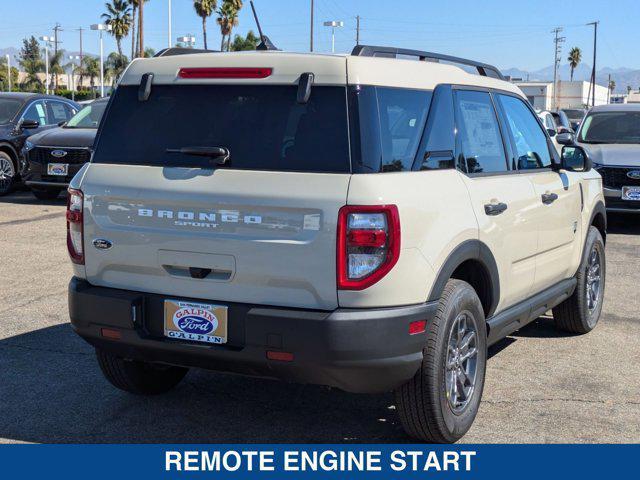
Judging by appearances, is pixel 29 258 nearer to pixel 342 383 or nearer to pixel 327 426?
pixel 327 426

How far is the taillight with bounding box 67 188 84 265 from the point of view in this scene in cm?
427

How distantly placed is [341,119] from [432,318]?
1003 mm

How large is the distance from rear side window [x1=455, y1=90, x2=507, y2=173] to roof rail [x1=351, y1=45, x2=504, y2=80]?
0.24m

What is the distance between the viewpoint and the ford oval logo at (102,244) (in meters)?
4.16

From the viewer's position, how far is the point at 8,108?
14977 mm

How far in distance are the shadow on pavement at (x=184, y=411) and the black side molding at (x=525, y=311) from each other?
0.74 metres

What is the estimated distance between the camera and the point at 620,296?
8.05 meters

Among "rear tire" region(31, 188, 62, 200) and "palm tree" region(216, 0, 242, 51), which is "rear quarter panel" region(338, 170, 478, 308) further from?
"palm tree" region(216, 0, 242, 51)

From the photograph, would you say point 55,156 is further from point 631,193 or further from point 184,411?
point 184,411

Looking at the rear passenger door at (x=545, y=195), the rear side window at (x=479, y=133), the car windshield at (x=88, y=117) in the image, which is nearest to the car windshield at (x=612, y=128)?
the rear passenger door at (x=545, y=195)

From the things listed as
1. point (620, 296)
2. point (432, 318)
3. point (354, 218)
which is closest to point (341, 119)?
point (354, 218)

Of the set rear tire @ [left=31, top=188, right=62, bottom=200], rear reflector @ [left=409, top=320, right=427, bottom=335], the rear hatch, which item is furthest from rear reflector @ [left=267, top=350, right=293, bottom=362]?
rear tire @ [left=31, top=188, right=62, bottom=200]

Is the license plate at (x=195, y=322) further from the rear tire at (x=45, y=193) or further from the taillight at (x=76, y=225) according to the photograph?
the rear tire at (x=45, y=193)

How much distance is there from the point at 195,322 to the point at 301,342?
1.83 feet
